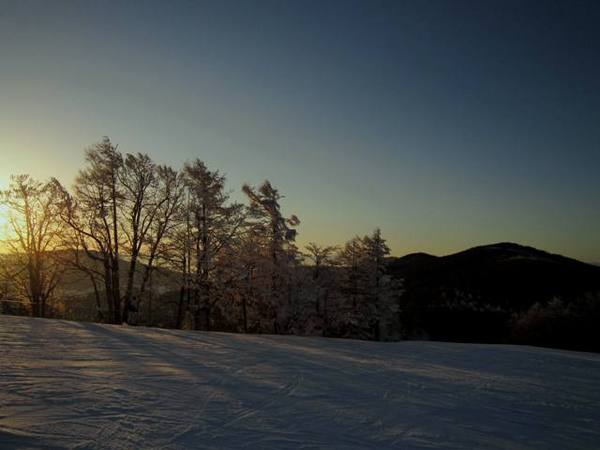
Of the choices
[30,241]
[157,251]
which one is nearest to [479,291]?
[157,251]

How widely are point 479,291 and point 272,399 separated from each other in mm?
78860

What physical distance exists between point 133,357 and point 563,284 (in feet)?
285

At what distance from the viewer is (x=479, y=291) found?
247 feet

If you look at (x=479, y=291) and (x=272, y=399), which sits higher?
(x=479, y=291)

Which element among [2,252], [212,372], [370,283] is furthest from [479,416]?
[2,252]

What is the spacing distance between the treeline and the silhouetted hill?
591 inches

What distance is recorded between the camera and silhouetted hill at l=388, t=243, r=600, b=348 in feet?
178

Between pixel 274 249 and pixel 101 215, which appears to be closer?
pixel 101 215

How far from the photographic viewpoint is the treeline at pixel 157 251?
23.1 m

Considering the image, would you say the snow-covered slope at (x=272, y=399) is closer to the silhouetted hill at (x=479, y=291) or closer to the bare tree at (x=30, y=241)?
the bare tree at (x=30, y=241)

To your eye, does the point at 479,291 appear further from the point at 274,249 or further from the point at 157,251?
the point at 157,251

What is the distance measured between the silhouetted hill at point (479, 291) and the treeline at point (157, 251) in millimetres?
15003

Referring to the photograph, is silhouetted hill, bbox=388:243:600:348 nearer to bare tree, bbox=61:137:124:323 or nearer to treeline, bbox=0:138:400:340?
treeline, bbox=0:138:400:340

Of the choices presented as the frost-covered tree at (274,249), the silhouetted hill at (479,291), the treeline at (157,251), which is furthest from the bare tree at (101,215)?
the silhouetted hill at (479,291)
